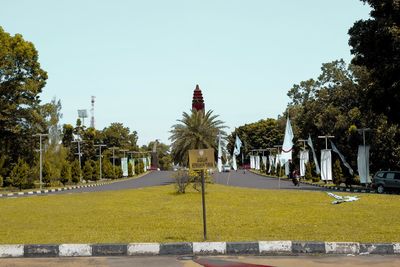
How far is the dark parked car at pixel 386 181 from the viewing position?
34.9 m

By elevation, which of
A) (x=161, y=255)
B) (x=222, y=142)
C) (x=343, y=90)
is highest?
(x=343, y=90)

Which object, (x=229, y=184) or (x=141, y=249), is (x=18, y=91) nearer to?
(x=229, y=184)

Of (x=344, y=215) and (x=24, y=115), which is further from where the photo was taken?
(x=24, y=115)

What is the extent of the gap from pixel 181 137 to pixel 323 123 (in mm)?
14854

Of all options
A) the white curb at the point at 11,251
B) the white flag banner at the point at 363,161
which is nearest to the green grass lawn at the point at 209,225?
the white curb at the point at 11,251

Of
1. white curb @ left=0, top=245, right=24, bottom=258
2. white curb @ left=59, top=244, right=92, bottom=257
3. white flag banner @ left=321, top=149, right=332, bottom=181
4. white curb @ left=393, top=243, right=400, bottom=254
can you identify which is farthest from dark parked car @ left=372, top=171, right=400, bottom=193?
white curb @ left=0, top=245, right=24, bottom=258

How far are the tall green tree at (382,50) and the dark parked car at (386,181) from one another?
516 centimetres

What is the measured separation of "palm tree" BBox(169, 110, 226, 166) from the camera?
159 feet

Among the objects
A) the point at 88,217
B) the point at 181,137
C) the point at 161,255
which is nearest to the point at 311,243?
the point at 161,255

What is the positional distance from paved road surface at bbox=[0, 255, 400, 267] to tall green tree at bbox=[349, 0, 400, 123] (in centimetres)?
2064

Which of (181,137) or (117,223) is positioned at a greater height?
(181,137)

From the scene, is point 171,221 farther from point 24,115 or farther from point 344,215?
point 24,115

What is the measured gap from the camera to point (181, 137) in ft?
161

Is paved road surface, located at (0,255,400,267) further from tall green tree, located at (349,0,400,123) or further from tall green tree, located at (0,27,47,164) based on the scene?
tall green tree, located at (0,27,47,164)
